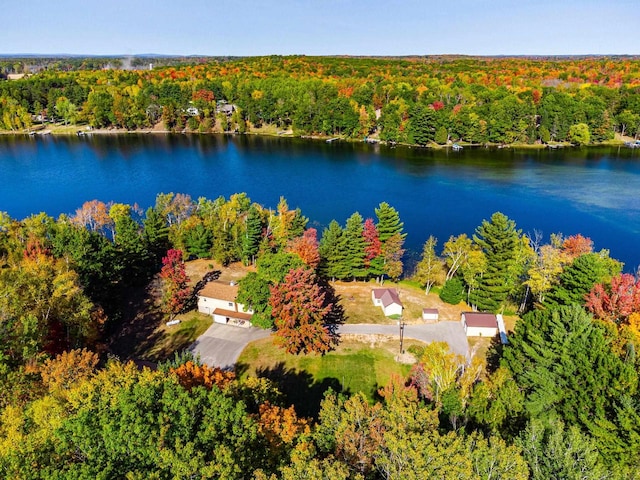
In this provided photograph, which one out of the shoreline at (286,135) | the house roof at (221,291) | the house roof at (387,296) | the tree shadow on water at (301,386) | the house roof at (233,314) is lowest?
the tree shadow on water at (301,386)

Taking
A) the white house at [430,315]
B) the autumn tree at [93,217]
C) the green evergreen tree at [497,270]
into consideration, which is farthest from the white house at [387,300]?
the autumn tree at [93,217]

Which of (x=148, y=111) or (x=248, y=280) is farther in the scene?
(x=148, y=111)

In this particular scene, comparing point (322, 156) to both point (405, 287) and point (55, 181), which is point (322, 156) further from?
point (405, 287)

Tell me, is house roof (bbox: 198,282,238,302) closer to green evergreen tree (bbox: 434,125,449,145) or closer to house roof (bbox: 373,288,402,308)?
house roof (bbox: 373,288,402,308)

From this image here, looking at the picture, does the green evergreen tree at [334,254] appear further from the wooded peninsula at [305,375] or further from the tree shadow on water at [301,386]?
the tree shadow on water at [301,386]

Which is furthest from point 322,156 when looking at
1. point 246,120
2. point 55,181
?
point 55,181
